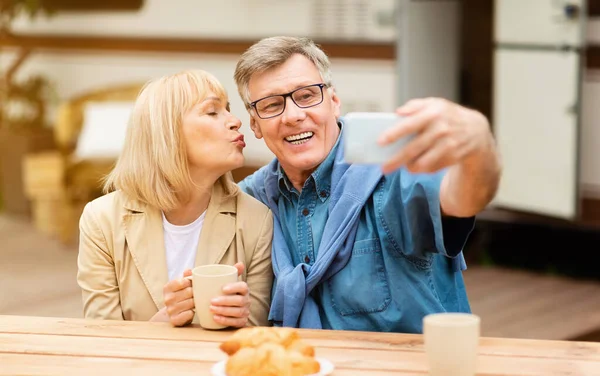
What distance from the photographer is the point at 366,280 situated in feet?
6.47

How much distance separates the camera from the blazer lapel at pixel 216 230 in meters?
2.13

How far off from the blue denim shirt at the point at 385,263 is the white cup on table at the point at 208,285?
0.96 feet

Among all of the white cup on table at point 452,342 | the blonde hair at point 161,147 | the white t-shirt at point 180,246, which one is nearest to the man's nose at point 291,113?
the blonde hair at point 161,147

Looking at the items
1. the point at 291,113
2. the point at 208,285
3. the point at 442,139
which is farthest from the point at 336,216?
the point at 442,139

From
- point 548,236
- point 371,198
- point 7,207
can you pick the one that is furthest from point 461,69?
point 371,198

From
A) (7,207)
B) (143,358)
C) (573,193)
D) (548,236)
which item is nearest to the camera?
(143,358)

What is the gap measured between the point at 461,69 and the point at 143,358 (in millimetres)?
4515

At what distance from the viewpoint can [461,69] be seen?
5875 mm

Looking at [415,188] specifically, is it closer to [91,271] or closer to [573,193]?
[91,271]

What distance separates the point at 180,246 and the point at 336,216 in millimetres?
396

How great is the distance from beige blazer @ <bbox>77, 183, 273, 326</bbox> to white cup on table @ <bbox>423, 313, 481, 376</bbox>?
0.69m

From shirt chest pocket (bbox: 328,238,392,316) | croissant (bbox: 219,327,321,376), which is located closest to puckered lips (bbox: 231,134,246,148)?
shirt chest pocket (bbox: 328,238,392,316)

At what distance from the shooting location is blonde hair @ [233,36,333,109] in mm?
2105

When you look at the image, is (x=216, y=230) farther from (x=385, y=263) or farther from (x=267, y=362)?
(x=267, y=362)
